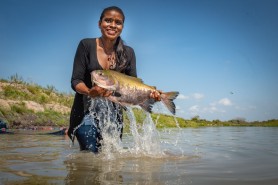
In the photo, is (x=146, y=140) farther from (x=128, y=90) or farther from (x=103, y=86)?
(x=103, y=86)

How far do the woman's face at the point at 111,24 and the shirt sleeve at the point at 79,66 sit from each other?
1.39 ft

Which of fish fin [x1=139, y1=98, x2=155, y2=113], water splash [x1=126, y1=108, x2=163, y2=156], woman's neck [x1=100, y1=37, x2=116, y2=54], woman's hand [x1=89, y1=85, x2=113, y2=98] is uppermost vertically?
woman's neck [x1=100, y1=37, x2=116, y2=54]

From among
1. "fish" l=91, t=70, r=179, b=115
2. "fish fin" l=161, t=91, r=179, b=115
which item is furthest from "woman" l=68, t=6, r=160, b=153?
"fish fin" l=161, t=91, r=179, b=115

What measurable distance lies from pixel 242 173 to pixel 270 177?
332 mm

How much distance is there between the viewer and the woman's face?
4.82 metres

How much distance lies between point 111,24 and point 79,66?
83cm

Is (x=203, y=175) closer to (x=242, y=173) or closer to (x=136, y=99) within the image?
(x=242, y=173)

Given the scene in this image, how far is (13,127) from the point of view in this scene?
42.4 feet

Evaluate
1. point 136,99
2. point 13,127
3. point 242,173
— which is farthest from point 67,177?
point 13,127

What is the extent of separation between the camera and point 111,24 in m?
4.86

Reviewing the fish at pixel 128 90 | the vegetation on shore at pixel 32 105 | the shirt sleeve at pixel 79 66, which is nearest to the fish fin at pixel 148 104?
the fish at pixel 128 90

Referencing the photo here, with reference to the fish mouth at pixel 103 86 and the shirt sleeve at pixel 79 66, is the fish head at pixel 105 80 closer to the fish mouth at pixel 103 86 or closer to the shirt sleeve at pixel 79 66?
the fish mouth at pixel 103 86

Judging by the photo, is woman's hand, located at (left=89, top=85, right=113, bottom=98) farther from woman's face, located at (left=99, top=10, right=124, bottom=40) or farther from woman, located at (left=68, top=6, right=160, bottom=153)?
woman's face, located at (left=99, top=10, right=124, bottom=40)

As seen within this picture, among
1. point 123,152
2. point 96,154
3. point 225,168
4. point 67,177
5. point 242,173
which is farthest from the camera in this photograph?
point 123,152
